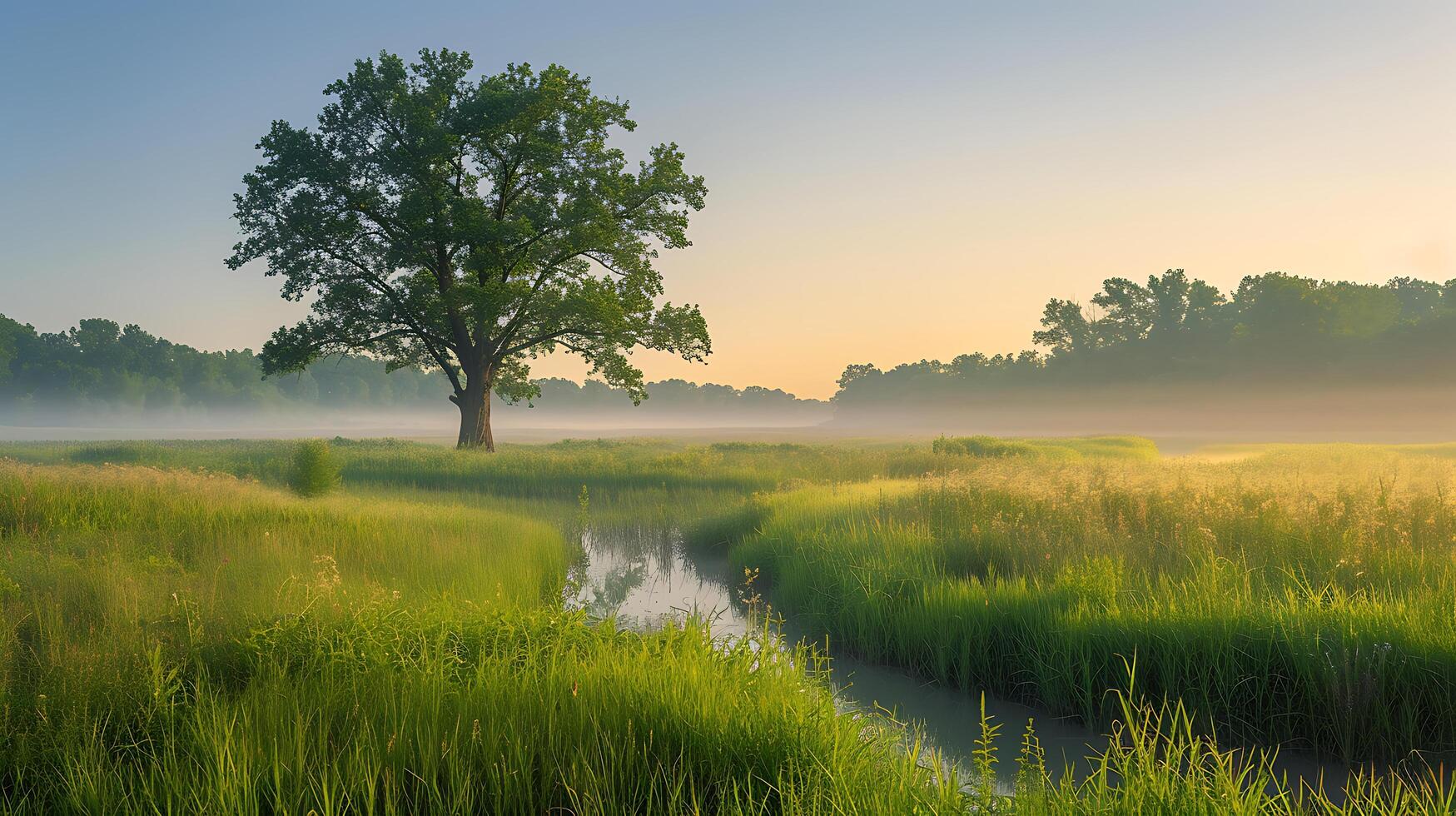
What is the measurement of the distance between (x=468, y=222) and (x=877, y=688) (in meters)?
22.7

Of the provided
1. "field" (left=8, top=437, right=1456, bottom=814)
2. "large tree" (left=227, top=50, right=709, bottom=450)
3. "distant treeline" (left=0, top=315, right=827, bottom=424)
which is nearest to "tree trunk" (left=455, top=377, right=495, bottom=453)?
"large tree" (left=227, top=50, right=709, bottom=450)

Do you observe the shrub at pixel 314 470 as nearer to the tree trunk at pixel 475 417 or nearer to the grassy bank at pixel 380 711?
the grassy bank at pixel 380 711

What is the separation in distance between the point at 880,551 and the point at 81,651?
767 centimetres

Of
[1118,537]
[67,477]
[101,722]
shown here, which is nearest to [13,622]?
[101,722]

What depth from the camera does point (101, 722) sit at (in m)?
3.85

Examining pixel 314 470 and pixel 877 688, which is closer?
pixel 877 688

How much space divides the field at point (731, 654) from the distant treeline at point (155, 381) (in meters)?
81.6

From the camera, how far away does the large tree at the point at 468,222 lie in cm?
2511

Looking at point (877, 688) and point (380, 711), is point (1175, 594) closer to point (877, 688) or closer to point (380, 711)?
point (877, 688)

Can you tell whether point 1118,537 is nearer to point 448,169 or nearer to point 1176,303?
point 448,169

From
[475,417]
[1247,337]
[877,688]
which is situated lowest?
[877,688]

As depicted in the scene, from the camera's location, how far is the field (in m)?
3.21

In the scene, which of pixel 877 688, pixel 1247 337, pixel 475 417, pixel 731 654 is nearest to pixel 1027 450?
pixel 475 417

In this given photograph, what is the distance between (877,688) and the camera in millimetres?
6418
